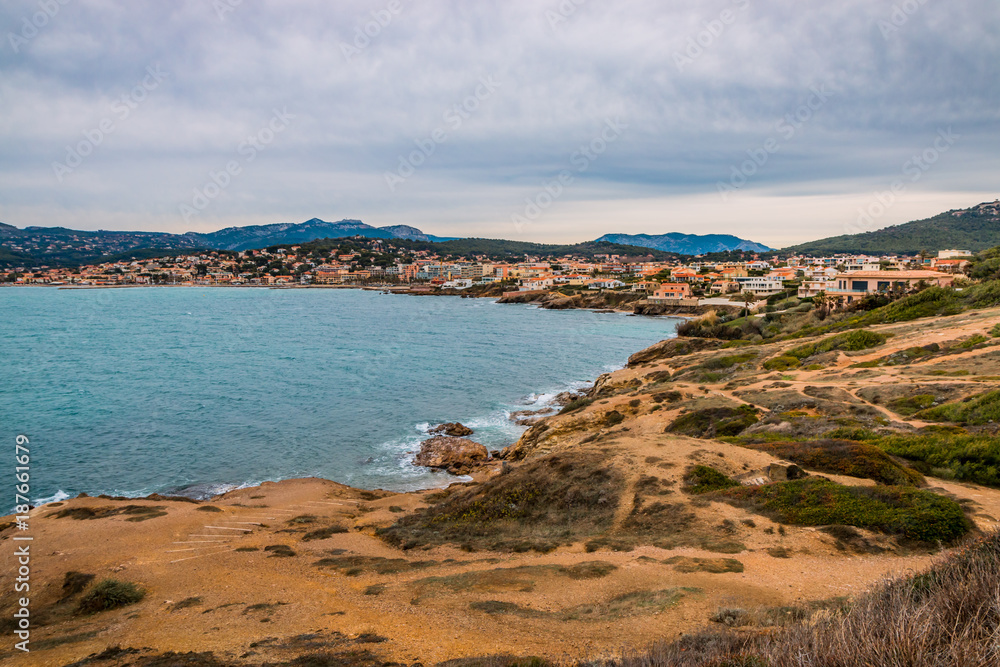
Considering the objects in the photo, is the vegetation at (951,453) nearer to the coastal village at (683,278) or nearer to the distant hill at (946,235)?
the coastal village at (683,278)

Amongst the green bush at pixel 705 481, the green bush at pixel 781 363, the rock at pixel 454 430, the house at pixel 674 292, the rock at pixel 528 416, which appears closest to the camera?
the green bush at pixel 705 481

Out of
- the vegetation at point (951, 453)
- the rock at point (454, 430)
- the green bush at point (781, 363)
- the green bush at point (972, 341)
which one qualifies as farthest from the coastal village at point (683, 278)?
the vegetation at point (951, 453)

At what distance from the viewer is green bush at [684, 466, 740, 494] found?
42.8ft

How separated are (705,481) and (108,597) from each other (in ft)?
44.0

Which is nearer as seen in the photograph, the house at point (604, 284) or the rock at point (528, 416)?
the rock at point (528, 416)

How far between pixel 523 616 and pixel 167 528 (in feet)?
38.8

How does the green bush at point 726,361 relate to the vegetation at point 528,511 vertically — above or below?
above

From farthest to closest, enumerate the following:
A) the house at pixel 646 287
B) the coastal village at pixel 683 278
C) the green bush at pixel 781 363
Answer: the house at pixel 646 287
the coastal village at pixel 683 278
the green bush at pixel 781 363

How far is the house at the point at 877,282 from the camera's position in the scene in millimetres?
50469

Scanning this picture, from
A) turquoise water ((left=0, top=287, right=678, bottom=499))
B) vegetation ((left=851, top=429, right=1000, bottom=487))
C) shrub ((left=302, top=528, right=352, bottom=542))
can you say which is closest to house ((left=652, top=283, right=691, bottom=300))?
turquoise water ((left=0, top=287, right=678, bottom=499))

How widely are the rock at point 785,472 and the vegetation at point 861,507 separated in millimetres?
583

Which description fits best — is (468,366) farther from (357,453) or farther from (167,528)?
(167,528)

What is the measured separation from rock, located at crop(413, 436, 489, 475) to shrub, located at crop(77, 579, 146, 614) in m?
13.5

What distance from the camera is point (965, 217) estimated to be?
186625 mm
